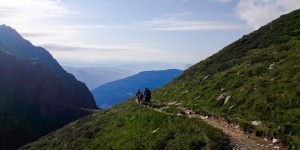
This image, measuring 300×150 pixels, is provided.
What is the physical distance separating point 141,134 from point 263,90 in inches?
519

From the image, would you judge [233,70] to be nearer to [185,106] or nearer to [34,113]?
[185,106]

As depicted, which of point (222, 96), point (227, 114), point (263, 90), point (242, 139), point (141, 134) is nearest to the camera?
point (242, 139)

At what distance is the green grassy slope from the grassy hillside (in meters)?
3.18

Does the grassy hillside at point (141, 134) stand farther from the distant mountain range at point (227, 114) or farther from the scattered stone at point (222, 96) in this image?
the scattered stone at point (222, 96)

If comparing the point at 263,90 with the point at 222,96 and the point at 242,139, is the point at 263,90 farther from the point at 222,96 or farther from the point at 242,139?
the point at 242,139

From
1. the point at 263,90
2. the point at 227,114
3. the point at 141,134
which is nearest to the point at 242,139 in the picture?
the point at 227,114

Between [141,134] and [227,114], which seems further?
[141,134]

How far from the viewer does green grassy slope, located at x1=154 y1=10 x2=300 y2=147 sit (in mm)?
27203

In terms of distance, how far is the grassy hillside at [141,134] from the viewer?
94.4 feet

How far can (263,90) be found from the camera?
33.7m

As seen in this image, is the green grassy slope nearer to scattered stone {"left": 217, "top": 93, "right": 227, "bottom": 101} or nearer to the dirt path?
scattered stone {"left": 217, "top": 93, "right": 227, "bottom": 101}

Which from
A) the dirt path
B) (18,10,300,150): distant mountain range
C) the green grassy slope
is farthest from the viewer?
the green grassy slope

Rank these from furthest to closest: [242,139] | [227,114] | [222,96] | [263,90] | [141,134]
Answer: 1. [222,96]
2. [141,134]
3. [263,90]
4. [227,114]
5. [242,139]

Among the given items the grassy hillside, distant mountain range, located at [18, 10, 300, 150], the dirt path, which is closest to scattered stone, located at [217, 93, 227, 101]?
distant mountain range, located at [18, 10, 300, 150]
